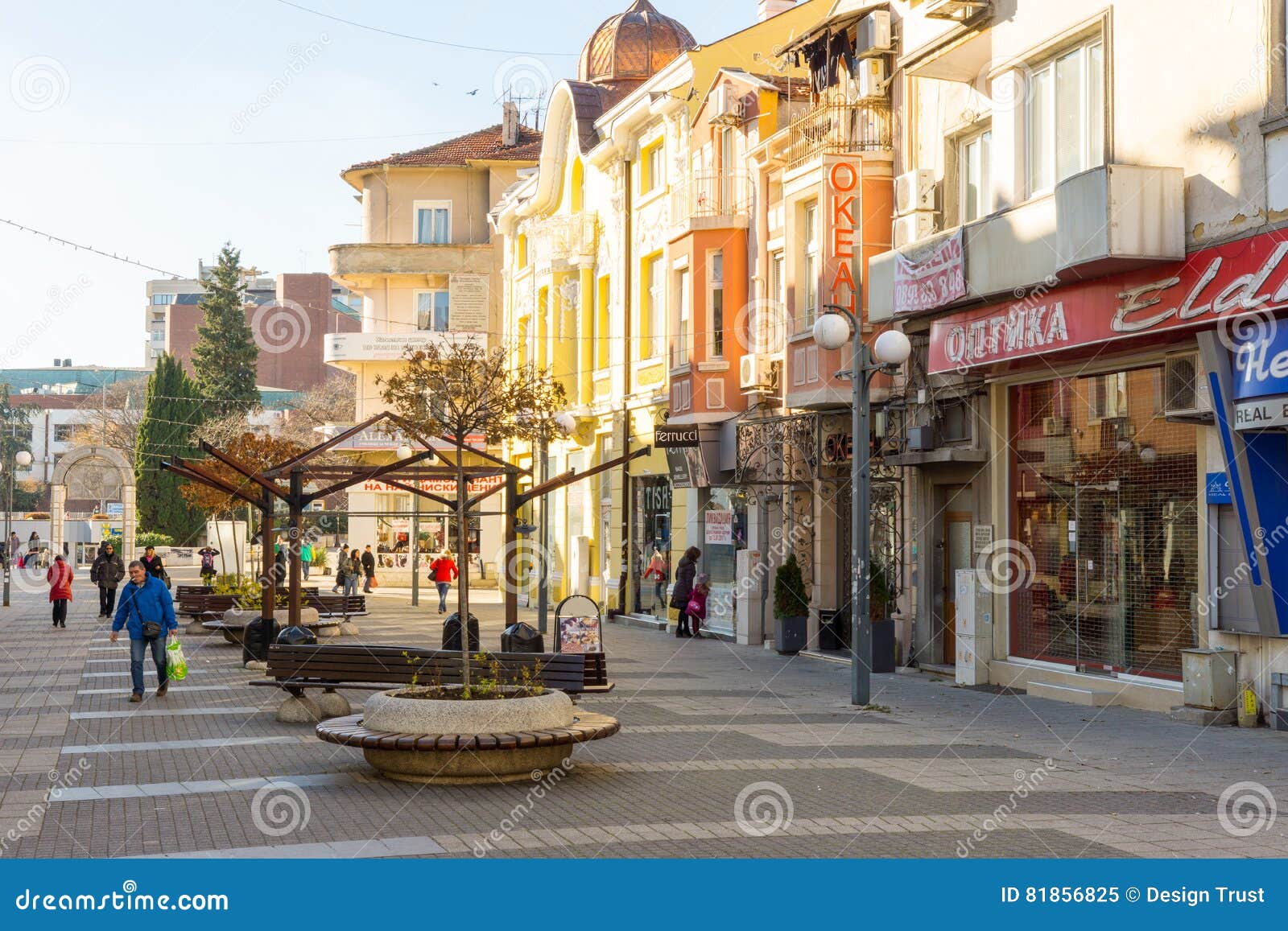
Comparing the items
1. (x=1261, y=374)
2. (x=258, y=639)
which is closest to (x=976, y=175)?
(x=1261, y=374)

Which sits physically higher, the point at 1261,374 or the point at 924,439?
the point at 1261,374

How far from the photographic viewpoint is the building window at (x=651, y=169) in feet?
115

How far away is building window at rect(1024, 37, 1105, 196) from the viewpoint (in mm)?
17625

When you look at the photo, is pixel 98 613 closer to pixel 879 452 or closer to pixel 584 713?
pixel 879 452

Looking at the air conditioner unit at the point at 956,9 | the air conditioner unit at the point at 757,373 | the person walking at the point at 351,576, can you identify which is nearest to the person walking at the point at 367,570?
the person walking at the point at 351,576

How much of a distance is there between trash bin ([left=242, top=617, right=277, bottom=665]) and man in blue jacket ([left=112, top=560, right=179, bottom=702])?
12.0ft

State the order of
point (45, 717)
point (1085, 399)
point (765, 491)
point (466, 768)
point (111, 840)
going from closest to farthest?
point (111, 840) < point (466, 768) < point (45, 717) < point (1085, 399) < point (765, 491)

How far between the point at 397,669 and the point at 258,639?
832 cm

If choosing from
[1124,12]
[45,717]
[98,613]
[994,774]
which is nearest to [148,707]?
[45,717]

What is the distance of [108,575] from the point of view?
34.5 meters

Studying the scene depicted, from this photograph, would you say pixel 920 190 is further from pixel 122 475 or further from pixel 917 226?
pixel 122 475

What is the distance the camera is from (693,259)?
98.0ft

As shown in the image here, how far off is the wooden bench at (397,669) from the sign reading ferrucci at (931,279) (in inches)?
282

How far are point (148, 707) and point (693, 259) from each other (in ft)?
51.8
